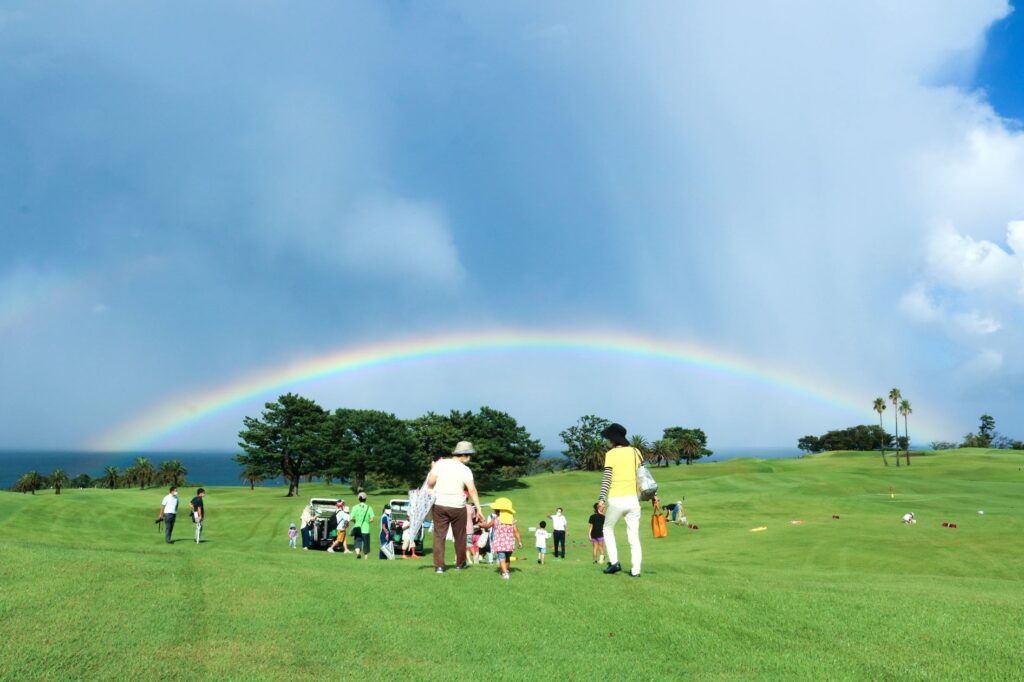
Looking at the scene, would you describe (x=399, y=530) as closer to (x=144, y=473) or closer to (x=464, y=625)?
(x=464, y=625)

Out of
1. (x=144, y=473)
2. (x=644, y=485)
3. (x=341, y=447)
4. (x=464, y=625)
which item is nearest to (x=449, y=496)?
(x=644, y=485)

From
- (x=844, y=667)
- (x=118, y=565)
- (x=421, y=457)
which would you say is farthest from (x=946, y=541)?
(x=421, y=457)

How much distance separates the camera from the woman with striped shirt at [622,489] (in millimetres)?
12938

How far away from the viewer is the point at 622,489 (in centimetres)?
1310

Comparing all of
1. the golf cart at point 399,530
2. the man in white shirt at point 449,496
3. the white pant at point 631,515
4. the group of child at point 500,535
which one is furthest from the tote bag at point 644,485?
the golf cart at point 399,530

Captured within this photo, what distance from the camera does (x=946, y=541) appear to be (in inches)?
1103

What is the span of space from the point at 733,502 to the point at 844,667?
180 ft

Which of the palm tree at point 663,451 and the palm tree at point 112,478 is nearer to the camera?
the palm tree at point 112,478

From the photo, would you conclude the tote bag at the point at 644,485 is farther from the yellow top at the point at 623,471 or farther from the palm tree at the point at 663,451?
the palm tree at the point at 663,451

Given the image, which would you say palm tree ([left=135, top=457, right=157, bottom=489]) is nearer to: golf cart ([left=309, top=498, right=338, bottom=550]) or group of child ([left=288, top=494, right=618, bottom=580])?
group of child ([left=288, top=494, right=618, bottom=580])

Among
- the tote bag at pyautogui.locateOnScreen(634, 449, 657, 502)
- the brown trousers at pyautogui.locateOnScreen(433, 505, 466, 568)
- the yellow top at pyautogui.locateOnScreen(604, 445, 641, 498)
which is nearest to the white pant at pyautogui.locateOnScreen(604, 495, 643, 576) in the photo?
the yellow top at pyautogui.locateOnScreen(604, 445, 641, 498)

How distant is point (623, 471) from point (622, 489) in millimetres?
342

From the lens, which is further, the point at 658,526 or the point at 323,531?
the point at 658,526

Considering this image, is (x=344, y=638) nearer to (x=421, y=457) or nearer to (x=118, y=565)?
(x=118, y=565)
